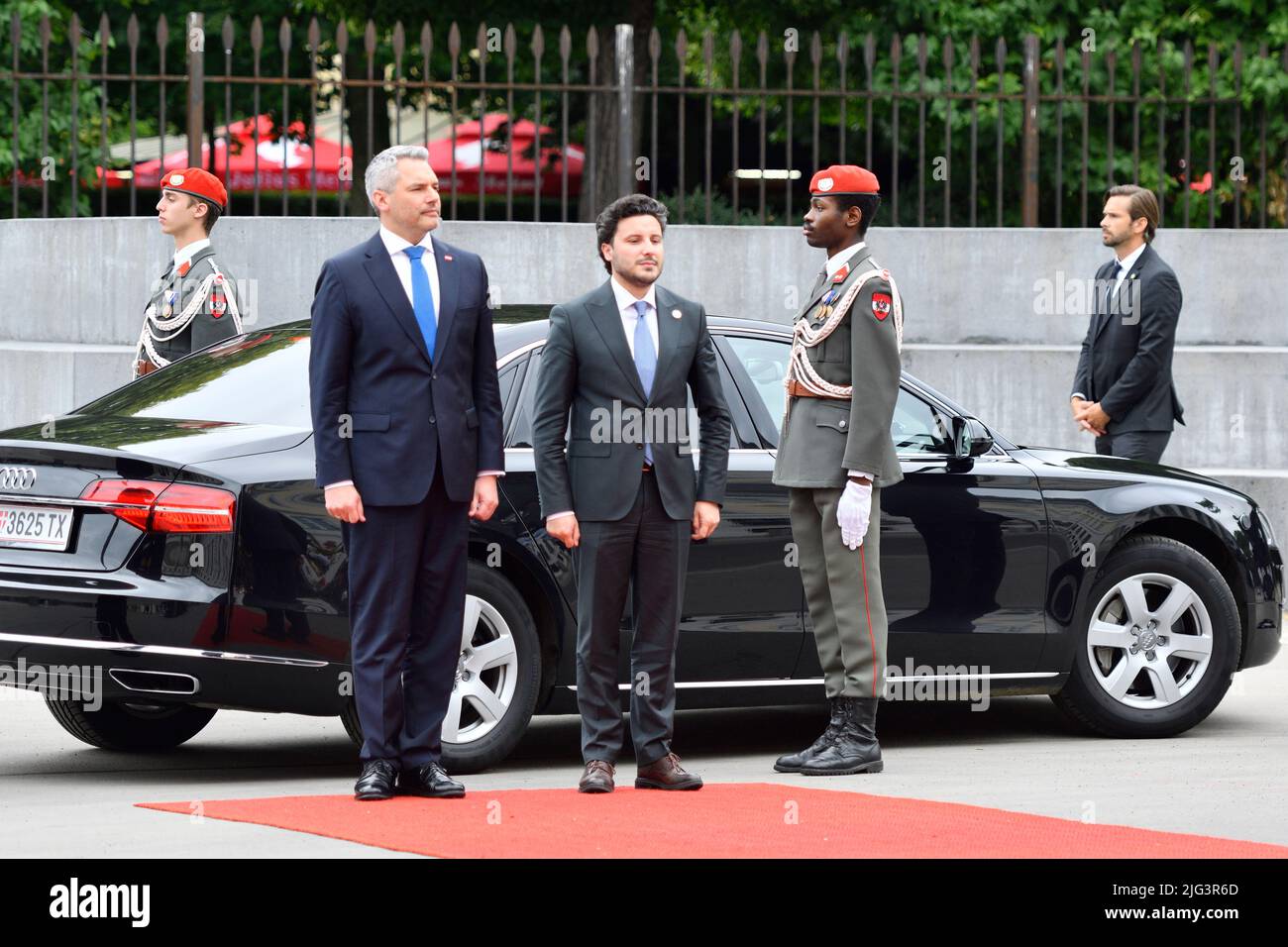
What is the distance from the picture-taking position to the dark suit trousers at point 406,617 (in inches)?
260

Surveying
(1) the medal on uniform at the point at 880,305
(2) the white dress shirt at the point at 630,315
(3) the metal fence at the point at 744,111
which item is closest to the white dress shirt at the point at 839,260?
(1) the medal on uniform at the point at 880,305

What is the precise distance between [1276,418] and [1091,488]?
5.81 metres

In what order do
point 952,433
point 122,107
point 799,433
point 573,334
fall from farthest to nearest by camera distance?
point 122,107 → point 952,433 → point 799,433 → point 573,334

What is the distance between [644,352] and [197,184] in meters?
2.81

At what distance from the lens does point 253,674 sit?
22.6 ft

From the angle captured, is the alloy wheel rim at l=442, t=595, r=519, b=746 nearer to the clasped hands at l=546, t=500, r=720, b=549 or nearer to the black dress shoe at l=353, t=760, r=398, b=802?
the clasped hands at l=546, t=500, r=720, b=549

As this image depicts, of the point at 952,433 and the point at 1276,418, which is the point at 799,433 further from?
the point at 1276,418

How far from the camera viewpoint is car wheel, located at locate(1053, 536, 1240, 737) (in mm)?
8398

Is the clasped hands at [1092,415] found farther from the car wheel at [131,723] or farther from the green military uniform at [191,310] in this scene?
the car wheel at [131,723]

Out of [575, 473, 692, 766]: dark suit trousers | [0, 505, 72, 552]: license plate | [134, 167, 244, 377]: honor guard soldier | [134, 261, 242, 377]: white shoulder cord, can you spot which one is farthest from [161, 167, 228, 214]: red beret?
[575, 473, 692, 766]: dark suit trousers

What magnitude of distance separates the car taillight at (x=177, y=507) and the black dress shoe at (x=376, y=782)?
A: 859 millimetres
